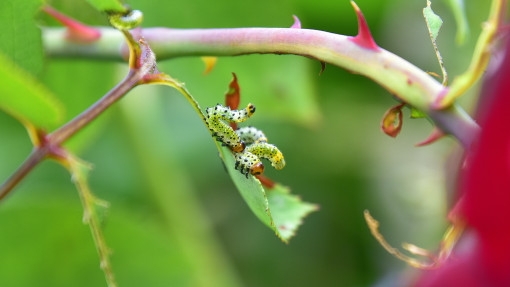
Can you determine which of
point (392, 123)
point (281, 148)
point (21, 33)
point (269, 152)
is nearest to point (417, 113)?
point (392, 123)

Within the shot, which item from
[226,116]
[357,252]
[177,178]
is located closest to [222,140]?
[226,116]

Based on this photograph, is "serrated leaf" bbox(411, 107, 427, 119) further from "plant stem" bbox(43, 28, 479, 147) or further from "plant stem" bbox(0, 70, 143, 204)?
"plant stem" bbox(0, 70, 143, 204)

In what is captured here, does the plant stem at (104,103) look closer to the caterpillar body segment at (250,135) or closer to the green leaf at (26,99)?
the green leaf at (26,99)

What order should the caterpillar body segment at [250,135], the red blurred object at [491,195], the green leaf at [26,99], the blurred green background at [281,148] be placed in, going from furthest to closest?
1. the blurred green background at [281,148]
2. the caterpillar body segment at [250,135]
3. the green leaf at [26,99]
4. the red blurred object at [491,195]

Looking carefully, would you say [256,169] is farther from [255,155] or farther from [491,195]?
[491,195]

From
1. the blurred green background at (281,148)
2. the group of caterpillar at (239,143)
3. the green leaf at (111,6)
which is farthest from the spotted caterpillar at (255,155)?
the blurred green background at (281,148)

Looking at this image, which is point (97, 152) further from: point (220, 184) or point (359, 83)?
point (359, 83)
